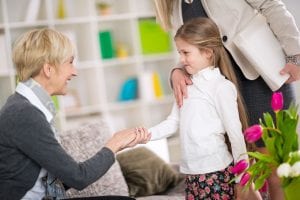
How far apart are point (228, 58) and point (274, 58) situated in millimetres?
171

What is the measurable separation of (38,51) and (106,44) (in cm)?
271

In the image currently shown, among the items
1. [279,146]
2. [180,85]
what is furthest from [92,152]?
[279,146]

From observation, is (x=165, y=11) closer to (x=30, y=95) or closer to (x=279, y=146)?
(x=30, y=95)

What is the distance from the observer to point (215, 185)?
6.95 ft

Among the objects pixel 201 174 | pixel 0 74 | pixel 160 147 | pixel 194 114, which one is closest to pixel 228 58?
pixel 194 114

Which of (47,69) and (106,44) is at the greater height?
(106,44)

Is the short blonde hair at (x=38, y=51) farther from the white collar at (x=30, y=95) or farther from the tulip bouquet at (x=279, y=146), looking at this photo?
the tulip bouquet at (x=279, y=146)

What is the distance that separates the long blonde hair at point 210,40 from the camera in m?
2.15

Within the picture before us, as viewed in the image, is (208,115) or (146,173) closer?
(208,115)

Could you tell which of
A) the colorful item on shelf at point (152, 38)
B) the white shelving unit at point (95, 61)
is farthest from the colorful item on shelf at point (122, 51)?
the colorful item on shelf at point (152, 38)

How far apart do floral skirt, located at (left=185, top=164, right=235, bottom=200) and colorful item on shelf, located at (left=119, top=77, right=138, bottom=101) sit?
2.76 m

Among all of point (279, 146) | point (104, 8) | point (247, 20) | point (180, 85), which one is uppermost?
point (104, 8)

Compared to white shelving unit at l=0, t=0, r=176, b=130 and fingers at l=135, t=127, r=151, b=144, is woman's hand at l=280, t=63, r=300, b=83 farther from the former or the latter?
A: white shelving unit at l=0, t=0, r=176, b=130

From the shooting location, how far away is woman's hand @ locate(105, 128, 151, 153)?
2104mm
